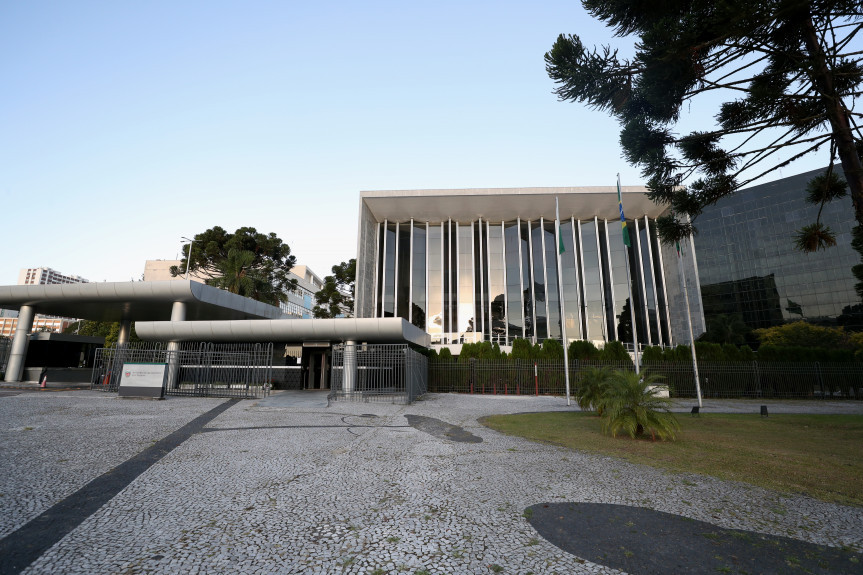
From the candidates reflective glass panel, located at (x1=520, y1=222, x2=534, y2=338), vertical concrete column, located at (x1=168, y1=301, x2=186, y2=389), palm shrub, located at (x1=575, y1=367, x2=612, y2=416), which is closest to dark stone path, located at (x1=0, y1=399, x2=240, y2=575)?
palm shrub, located at (x1=575, y1=367, x2=612, y2=416)

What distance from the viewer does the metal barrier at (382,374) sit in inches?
710

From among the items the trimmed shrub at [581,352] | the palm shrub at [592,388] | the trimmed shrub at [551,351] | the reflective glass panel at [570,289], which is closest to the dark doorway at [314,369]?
the trimmed shrub at [551,351]

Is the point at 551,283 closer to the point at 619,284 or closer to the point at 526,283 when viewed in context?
the point at 526,283

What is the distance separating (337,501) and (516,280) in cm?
3460

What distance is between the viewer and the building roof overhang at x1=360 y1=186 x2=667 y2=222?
36.2 m

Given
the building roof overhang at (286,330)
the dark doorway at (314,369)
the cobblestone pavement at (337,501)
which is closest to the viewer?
the cobblestone pavement at (337,501)

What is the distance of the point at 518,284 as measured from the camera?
37.9m

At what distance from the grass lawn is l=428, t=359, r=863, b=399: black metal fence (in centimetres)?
1018

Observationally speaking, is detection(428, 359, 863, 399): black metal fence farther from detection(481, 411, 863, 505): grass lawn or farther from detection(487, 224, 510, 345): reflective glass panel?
detection(487, 224, 510, 345): reflective glass panel

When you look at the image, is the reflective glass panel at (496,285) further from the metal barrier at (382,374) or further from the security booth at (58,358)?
the security booth at (58,358)

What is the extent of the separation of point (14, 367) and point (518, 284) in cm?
3721

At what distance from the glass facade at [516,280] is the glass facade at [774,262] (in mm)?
33002

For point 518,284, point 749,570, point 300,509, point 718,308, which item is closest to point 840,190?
point 749,570

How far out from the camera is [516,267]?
3875cm
